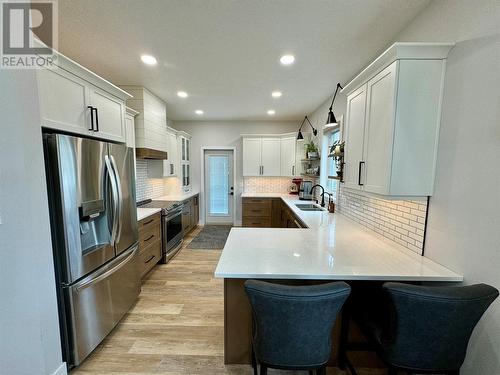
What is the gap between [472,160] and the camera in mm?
1233

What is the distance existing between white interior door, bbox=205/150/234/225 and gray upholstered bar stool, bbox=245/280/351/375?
186 inches

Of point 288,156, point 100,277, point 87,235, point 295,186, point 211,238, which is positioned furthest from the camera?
point 295,186

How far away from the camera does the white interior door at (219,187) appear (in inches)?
225

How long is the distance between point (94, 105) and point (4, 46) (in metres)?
0.68

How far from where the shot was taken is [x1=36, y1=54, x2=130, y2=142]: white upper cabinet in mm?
1519

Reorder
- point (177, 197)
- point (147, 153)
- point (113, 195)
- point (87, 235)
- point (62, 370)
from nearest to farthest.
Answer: point (62, 370) → point (87, 235) → point (113, 195) → point (147, 153) → point (177, 197)

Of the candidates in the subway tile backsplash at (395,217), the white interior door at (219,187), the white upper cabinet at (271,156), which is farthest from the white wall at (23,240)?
the white interior door at (219,187)

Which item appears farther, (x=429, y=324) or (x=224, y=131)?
(x=224, y=131)

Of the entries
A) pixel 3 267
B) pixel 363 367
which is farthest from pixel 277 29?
pixel 363 367

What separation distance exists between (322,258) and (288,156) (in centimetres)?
385

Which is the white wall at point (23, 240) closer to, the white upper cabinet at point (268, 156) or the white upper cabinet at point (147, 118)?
the white upper cabinet at point (147, 118)

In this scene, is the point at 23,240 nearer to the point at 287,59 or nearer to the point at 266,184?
the point at 287,59

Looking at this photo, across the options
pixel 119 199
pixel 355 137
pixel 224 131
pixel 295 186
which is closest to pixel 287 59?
pixel 355 137

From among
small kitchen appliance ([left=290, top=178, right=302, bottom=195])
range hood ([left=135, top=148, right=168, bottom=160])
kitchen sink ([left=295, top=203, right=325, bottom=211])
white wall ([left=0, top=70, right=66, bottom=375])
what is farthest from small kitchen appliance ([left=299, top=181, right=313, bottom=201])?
white wall ([left=0, top=70, right=66, bottom=375])
